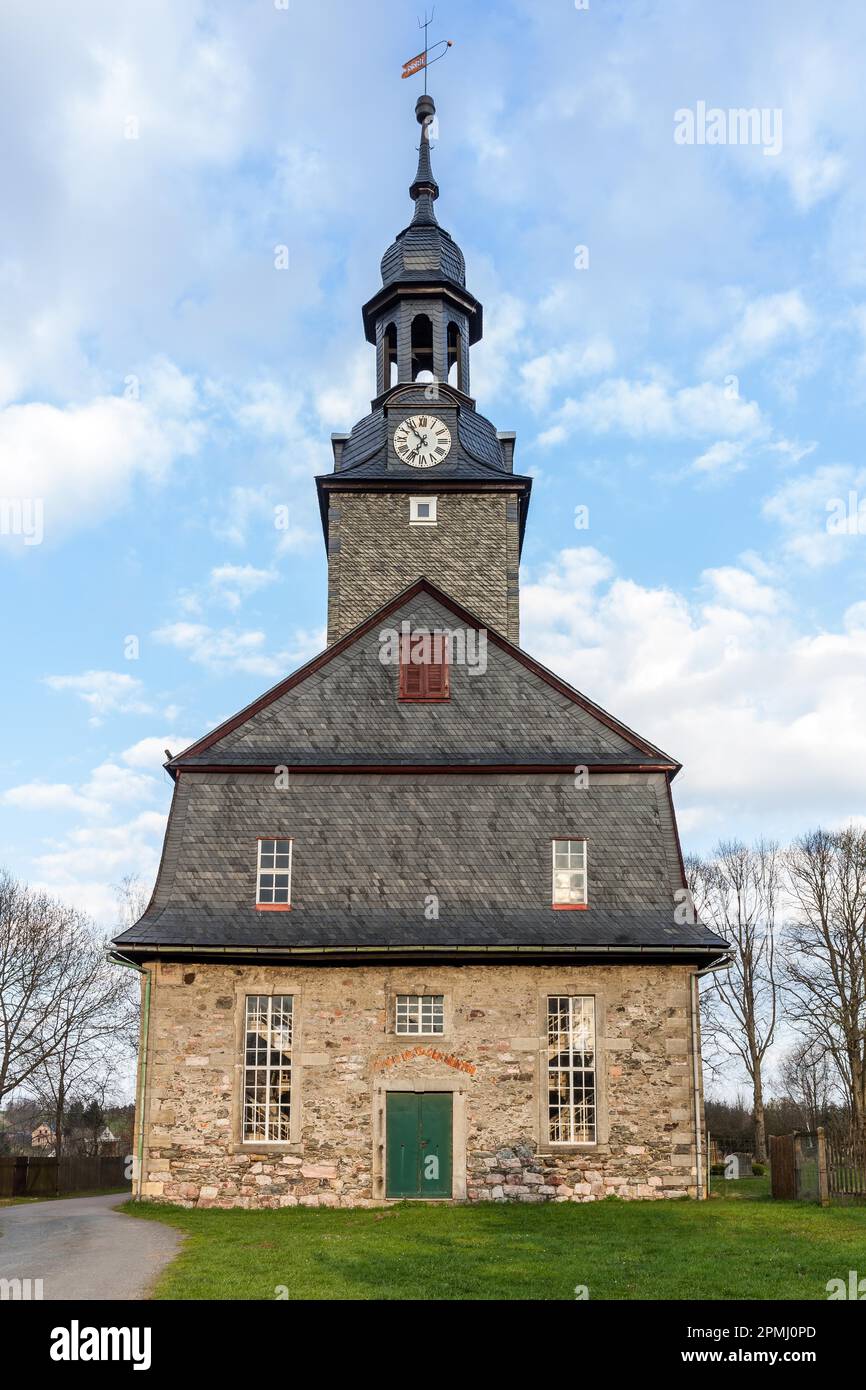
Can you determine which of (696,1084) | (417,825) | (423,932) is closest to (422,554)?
(417,825)

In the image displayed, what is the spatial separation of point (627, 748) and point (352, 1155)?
8561 mm

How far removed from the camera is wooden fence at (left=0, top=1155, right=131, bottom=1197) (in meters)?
30.3

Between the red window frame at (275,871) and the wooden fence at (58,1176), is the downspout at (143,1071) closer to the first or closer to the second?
the red window frame at (275,871)

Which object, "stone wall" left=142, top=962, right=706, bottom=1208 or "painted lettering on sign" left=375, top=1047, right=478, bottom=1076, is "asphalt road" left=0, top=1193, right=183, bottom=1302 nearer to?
"stone wall" left=142, top=962, right=706, bottom=1208

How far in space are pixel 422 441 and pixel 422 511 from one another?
6.06 feet

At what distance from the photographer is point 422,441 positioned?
30.0 meters

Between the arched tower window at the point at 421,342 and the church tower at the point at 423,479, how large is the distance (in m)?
0.03

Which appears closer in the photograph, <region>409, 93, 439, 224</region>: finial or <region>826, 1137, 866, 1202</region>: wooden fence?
<region>826, 1137, 866, 1202</region>: wooden fence

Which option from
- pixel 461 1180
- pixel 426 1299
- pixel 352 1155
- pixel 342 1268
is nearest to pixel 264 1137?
pixel 352 1155

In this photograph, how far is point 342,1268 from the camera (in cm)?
1293

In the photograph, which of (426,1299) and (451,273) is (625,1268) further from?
(451,273)

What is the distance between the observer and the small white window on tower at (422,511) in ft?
96.2

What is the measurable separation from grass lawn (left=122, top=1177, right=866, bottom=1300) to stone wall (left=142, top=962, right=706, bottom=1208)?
2.02ft

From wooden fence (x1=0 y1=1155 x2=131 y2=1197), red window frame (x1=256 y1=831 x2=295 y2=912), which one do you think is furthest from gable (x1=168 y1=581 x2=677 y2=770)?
wooden fence (x1=0 y1=1155 x2=131 y2=1197)
